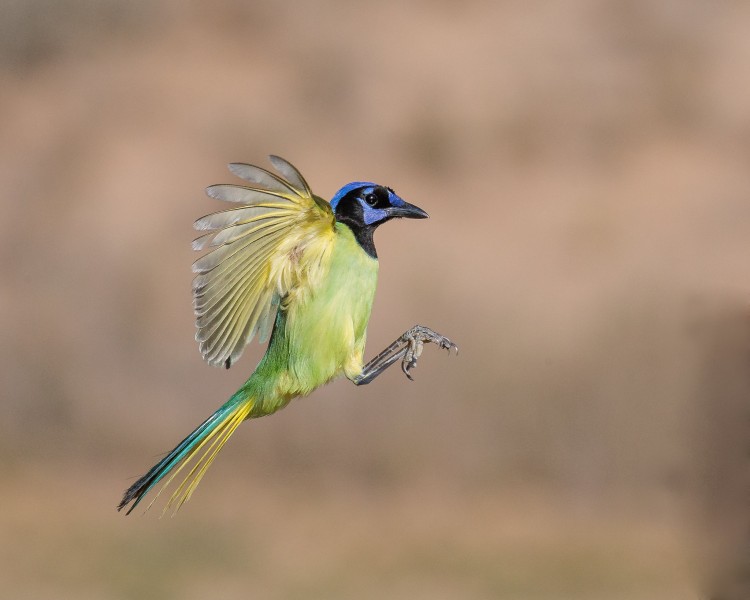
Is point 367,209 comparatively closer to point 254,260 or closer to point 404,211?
point 404,211

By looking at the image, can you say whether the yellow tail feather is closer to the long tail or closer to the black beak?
the long tail

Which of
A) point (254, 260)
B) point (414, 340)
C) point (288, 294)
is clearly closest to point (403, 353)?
point (414, 340)

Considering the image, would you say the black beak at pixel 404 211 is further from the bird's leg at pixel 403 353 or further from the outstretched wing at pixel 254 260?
the bird's leg at pixel 403 353

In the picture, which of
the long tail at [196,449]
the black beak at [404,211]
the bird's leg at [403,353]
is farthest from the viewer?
A: the bird's leg at [403,353]

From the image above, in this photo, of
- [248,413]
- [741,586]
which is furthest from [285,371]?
[741,586]

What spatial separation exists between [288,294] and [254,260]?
0.11 meters

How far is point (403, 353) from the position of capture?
2344mm

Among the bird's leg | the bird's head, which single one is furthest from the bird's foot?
the bird's head

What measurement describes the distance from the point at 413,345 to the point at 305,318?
23cm

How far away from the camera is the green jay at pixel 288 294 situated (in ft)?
7.06

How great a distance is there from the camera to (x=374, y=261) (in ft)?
7.48

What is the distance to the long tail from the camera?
2100 mm

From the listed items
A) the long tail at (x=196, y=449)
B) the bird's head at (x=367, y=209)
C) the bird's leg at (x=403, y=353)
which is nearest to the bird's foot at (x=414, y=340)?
the bird's leg at (x=403, y=353)

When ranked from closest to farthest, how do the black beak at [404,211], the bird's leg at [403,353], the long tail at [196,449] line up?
the long tail at [196,449] → the black beak at [404,211] → the bird's leg at [403,353]
